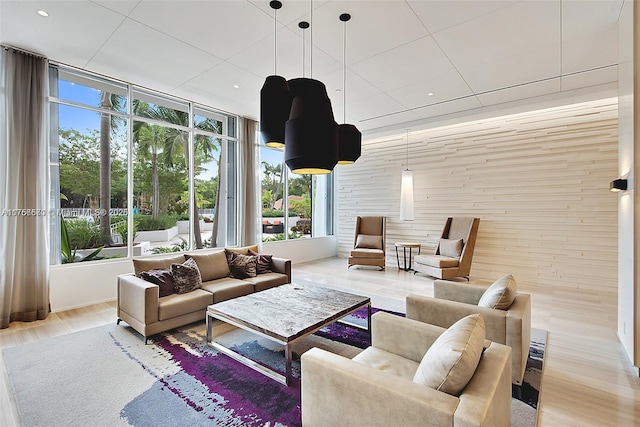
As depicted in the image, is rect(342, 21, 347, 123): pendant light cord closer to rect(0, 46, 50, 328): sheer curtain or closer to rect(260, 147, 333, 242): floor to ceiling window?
rect(260, 147, 333, 242): floor to ceiling window

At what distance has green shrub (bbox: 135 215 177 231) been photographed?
16.3 feet

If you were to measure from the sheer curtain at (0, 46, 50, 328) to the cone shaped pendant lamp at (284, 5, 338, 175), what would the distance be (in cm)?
360

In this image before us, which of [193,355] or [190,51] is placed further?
[190,51]

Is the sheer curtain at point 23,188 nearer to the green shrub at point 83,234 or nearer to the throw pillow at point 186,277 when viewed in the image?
the green shrub at point 83,234

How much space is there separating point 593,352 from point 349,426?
2940mm

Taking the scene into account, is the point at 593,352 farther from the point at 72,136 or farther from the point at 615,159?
the point at 72,136

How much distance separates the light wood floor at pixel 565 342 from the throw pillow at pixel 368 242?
110 cm

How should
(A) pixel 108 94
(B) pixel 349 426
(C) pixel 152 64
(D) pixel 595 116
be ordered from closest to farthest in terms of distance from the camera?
(B) pixel 349 426 → (C) pixel 152 64 → (A) pixel 108 94 → (D) pixel 595 116

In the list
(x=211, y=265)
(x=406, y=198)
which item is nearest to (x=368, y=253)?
(x=406, y=198)

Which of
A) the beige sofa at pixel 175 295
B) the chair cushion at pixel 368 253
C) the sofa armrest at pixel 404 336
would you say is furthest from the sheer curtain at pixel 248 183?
the sofa armrest at pixel 404 336

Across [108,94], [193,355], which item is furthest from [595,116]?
[108,94]

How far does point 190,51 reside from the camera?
3.72m

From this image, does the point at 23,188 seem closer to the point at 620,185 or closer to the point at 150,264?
the point at 150,264

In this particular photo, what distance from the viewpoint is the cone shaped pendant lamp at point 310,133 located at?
217 cm
